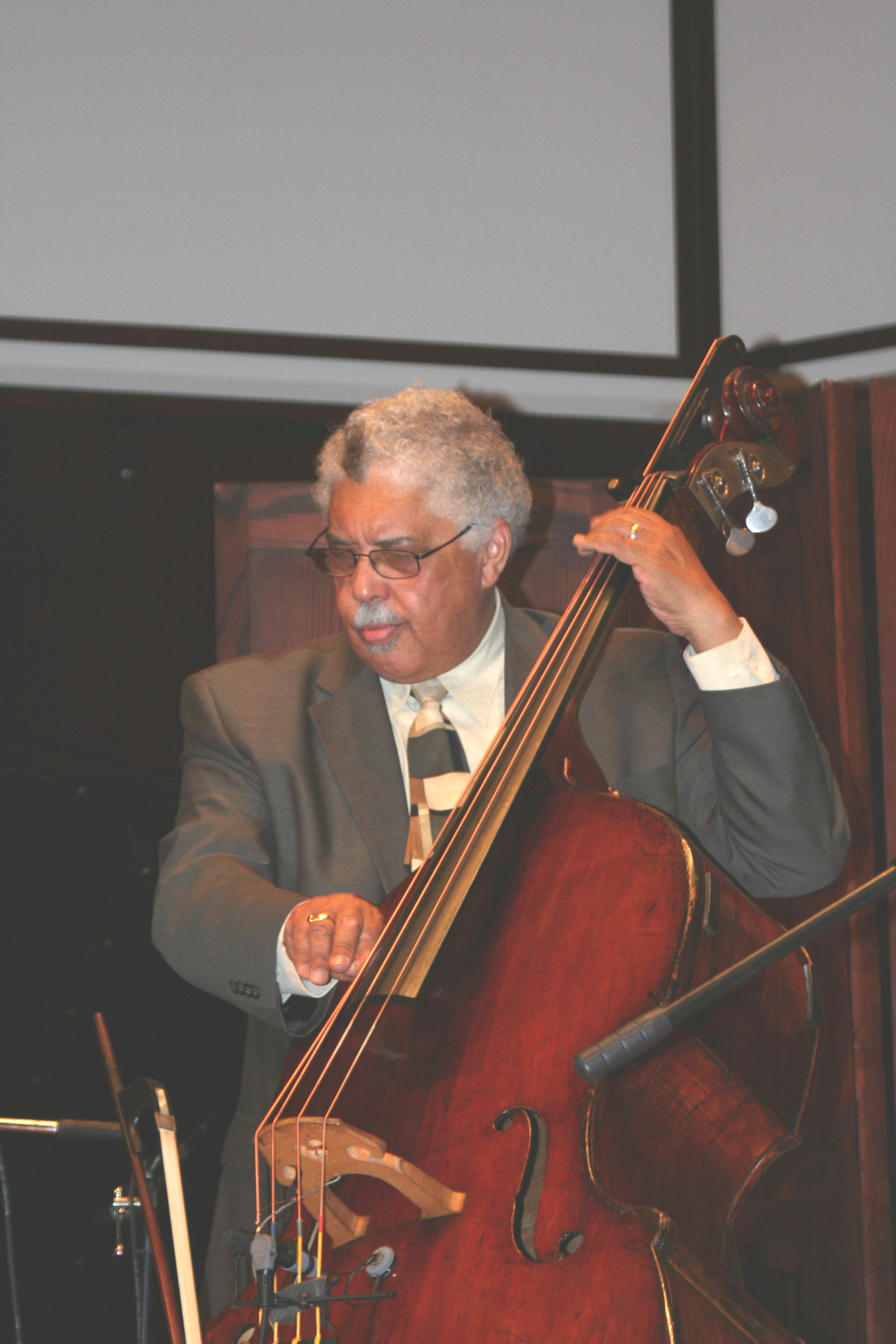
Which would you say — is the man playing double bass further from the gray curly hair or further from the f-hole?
the f-hole

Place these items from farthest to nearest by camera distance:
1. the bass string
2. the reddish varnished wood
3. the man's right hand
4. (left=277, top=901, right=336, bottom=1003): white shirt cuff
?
1. the reddish varnished wood
2. (left=277, top=901, right=336, bottom=1003): white shirt cuff
3. the man's right hand
4. the bass string

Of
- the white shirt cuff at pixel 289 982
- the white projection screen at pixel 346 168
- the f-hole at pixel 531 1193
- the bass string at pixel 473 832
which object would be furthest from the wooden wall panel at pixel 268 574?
the f-hole at pixel 531 1193

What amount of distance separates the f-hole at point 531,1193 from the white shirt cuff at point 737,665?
2.02 ft

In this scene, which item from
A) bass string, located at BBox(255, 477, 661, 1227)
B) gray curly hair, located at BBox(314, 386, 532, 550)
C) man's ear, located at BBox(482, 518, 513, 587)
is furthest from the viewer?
man's ear, located at BBox(482, 518, 513, 587)

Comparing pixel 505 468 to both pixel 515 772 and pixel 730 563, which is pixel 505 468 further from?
pixel 730 563

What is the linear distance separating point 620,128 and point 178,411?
136 cm

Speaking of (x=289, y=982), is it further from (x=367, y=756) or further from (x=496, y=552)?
(x=496, y=552)

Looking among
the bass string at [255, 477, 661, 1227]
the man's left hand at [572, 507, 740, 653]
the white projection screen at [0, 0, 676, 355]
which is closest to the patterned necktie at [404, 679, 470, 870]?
the bass string at [255, 477, 661, 1227]

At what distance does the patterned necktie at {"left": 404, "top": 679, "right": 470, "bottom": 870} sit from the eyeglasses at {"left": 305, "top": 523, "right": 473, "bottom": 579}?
0.19m

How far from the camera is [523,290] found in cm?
311

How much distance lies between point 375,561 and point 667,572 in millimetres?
430

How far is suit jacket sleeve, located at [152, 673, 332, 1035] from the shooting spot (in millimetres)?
1419

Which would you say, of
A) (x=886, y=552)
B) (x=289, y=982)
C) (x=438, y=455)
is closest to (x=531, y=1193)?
(x=289, y=982)

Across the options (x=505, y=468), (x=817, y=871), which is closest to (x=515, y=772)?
(x=817, y=871)
